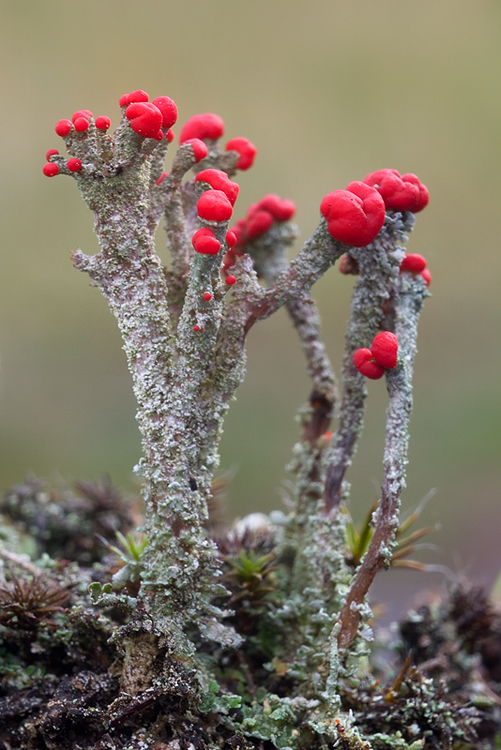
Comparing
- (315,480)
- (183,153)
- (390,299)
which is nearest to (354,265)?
(390,299)

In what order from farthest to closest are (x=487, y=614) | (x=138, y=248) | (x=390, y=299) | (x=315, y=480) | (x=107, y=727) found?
(x=487, y=614)
(x=315, y=480)
(x=390, y=299)
(x=138, y=248)
(x=107, y=727)

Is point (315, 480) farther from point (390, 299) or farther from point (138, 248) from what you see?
point (138, 248)

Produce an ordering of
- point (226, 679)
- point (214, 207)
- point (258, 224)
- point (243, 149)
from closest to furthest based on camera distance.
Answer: point (214, 207) < point (226, 679) < point (243, 149) < point (258, 224)

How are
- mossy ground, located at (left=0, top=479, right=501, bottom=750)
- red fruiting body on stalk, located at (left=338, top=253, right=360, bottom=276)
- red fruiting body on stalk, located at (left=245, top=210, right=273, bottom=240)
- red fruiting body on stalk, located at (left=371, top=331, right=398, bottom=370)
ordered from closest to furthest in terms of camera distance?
1. mossy ground, located at (left=0, top=479, right=501, bottom=750)
2. red fruiting body on stalk, located at (left=371, top=331, right=398, bottom=370)
3. red fruiting body on stalk, located at (left=338, top=253, right=360, bottom=276)
4. red fruiting body on stalk, located at (left=245, top=210, right=273, bottom=240)

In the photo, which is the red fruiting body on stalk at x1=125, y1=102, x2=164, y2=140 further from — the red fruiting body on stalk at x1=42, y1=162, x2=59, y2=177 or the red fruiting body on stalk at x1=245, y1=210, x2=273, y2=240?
the red fruiting body on stalk at x1=245, y1=210, x2=273, y2=240

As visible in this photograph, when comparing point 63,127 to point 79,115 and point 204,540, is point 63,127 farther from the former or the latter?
point 204,540

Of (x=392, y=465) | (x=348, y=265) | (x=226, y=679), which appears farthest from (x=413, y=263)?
(x=226, y=679)

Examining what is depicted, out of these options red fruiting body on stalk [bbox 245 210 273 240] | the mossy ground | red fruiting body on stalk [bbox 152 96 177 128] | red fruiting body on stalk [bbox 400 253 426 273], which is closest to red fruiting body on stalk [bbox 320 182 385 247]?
red fruiting body on stalk [bbox 400 253 426 273]
